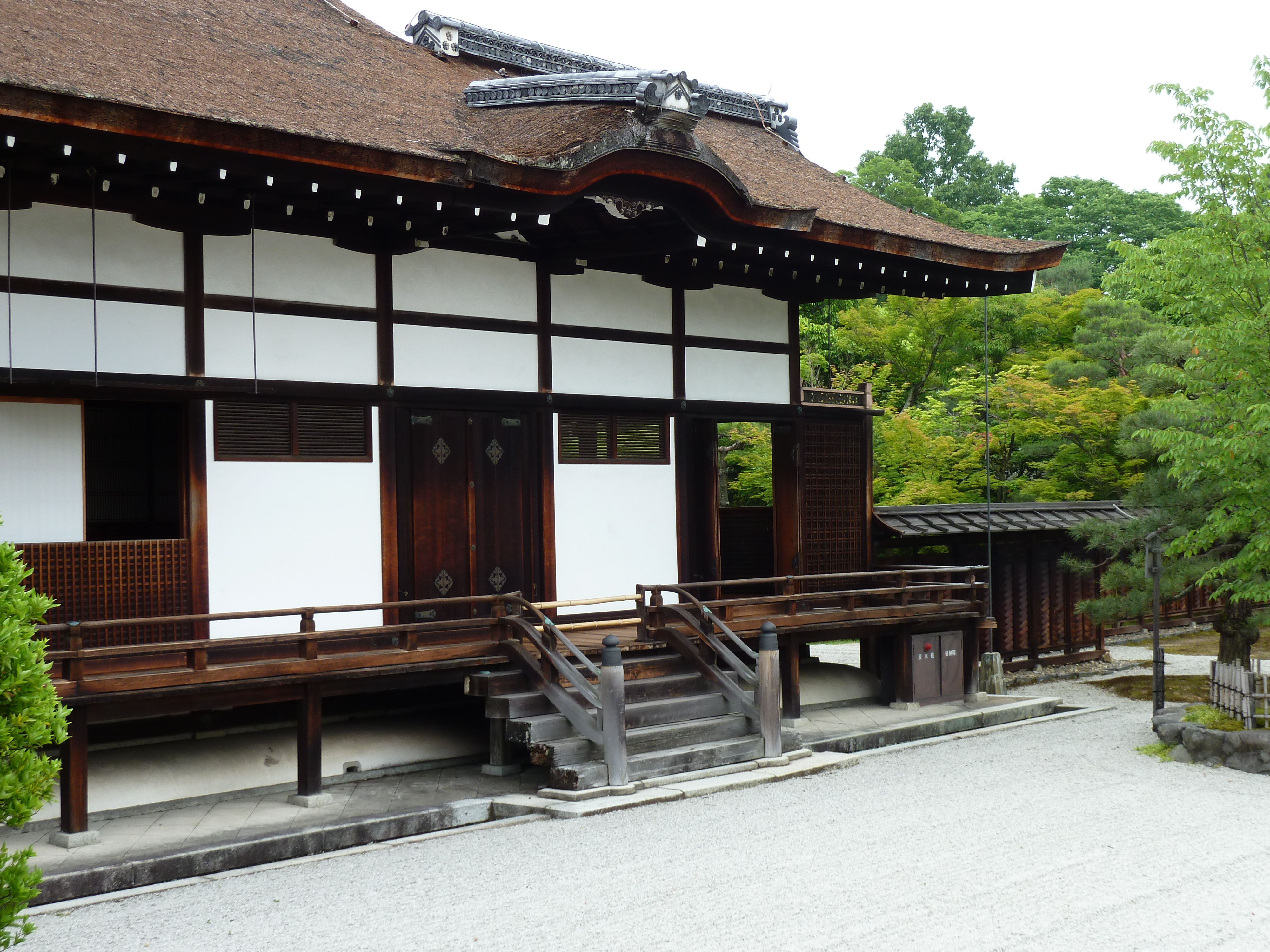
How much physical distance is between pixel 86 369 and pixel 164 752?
309cm

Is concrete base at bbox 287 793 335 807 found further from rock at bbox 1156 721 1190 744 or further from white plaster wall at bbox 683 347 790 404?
rock at bbox 1156 721 1190 744

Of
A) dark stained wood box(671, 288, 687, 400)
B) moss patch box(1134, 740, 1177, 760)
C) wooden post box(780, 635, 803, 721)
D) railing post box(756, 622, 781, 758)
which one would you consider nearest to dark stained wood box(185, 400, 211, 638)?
railing post box(756, 622, 781, 758)

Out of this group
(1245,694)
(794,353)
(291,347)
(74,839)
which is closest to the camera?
(74,839)

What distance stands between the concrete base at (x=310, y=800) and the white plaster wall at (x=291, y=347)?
3.45 metres

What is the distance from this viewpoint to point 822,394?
1503 centimetres

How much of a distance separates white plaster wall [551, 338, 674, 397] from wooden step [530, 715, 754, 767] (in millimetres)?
3744

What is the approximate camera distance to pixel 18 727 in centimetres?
476

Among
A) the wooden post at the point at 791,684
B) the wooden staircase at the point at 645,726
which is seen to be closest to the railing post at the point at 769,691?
the wooden staircase at the point at 645,726

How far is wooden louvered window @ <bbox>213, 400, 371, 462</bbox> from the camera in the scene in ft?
33.4

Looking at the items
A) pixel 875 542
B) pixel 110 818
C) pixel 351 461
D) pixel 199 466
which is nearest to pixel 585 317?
pixel 351 461

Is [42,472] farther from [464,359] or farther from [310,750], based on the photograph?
[464,359]

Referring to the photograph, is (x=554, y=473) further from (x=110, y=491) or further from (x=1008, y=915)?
(x=1008, y=915)

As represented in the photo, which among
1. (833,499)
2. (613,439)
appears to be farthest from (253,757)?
(833,499)

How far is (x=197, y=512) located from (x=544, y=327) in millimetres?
3977
